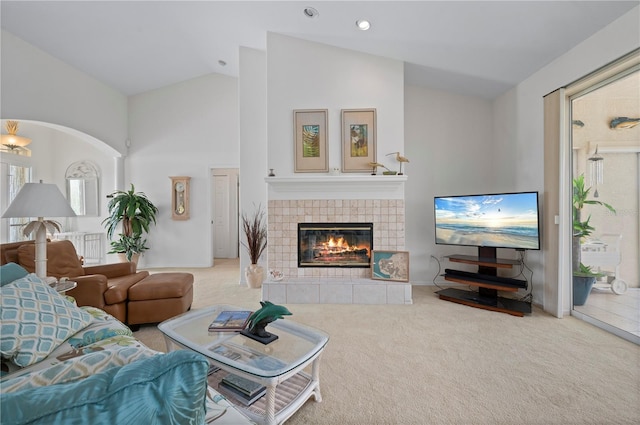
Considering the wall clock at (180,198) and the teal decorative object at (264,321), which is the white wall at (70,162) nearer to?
the wall clock at (180,198)

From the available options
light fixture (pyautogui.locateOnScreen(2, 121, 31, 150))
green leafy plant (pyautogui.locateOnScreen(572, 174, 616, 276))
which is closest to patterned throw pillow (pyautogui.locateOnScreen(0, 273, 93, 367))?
green leafy plant (pyautogui.locateOnScreen(572, 174, 616, 276))

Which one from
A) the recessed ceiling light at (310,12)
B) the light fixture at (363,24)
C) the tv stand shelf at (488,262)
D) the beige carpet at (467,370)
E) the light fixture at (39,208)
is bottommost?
the beige carpet at (467,370)

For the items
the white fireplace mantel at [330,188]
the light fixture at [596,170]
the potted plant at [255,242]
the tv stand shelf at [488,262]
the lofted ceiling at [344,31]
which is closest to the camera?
the lofted ceiling at [344,31]

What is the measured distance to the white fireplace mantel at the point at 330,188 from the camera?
11.8ft

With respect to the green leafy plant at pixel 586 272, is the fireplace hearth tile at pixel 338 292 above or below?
below

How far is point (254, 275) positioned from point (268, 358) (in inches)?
109

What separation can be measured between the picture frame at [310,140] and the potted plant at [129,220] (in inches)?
128

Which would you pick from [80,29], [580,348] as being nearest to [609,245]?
[580,348]

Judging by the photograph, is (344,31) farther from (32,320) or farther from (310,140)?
(32,320)

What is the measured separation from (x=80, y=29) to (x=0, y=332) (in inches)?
163

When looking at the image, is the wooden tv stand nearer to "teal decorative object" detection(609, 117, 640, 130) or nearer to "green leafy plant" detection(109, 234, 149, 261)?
"teal decorative object" detection(609, 117, 640, 130)

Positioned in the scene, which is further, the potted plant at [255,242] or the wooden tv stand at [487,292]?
the potted plant at [255,242]


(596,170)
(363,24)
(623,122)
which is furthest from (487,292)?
(363,24)

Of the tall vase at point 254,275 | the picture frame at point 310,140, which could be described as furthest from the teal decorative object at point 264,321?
the tall vase at point 254,275
